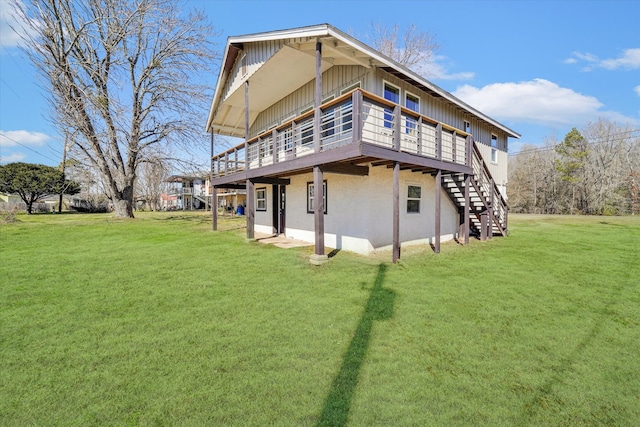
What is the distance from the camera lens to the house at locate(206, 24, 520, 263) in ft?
23.4

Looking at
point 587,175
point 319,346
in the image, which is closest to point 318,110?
point 319,346

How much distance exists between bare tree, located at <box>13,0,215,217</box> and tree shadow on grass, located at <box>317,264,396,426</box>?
63.5 ft

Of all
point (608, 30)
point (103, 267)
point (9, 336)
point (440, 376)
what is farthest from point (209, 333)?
point (608, 30)

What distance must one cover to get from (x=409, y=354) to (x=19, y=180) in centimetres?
3765

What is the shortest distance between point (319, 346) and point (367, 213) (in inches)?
216

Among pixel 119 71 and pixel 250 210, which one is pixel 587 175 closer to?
pixel 250 210

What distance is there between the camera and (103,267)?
684cm

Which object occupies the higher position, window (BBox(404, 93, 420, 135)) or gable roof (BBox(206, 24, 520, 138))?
gable roof (BBox(206, 24, 520, 138))

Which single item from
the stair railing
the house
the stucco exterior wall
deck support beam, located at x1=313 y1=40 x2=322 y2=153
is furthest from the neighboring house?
deck support beam, located at x1=313 y1=40 x2=322 y2=153

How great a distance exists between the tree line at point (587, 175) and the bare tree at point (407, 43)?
24.2 meters

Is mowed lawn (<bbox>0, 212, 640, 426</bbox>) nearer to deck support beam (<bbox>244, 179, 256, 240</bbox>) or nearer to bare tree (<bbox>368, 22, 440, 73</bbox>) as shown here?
deck support beam (<bbox>244, 179, 256, 240</bbox>)

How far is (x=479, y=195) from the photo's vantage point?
10.3m

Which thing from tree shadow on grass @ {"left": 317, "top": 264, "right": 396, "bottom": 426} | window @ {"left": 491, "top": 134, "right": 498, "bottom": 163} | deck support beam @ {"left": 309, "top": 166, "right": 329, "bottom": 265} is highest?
window @ {"left": 491, "top": 134, "right": 498, "bottom": 163}

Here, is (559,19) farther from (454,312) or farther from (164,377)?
(164,377)
